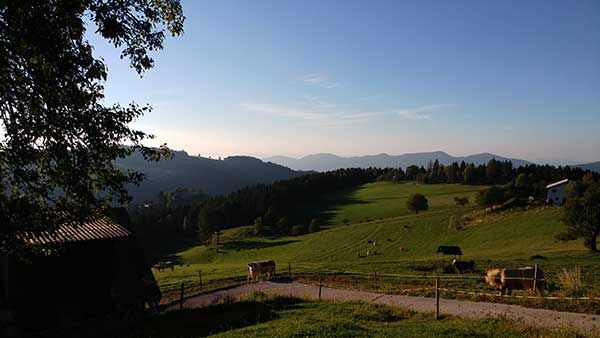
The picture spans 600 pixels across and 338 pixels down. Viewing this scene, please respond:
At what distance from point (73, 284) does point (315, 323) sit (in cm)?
1389

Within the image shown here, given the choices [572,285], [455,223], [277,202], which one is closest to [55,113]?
[572,285]

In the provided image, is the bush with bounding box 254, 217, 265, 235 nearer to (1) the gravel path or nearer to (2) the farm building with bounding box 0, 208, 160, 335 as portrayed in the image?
(1) the gravel path

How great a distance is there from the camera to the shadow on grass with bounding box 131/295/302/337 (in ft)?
58.7

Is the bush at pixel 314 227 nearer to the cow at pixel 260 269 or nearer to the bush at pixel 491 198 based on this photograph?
the bush at pixel 491 198

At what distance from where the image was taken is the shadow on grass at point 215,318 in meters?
17.9

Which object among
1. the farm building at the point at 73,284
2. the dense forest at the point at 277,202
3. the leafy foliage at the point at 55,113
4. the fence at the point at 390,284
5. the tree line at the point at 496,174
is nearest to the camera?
the leafy foliage at the point at 55,113

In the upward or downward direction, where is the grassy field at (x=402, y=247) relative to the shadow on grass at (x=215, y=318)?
downward

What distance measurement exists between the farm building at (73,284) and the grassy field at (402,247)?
45.2 feet

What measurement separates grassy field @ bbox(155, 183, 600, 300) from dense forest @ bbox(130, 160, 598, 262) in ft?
34.4

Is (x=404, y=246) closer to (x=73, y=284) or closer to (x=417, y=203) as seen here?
(x=417, y=203)

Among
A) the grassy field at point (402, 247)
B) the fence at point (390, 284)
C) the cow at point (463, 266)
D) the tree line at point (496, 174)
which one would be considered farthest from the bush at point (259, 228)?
the cow at point (463, 266)

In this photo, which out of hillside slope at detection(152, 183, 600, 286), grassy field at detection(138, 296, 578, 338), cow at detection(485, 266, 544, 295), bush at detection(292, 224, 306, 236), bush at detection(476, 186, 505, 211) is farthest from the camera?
bush at detection(292, 224, 306, 236)

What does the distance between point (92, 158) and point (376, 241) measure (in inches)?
2742

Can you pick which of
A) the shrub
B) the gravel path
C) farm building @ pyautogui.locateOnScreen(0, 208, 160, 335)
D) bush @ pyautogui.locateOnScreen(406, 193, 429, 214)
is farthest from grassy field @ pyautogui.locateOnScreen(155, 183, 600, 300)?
farm building @ pyautogui.locateOnScreen(0, 208, 160, 335)
